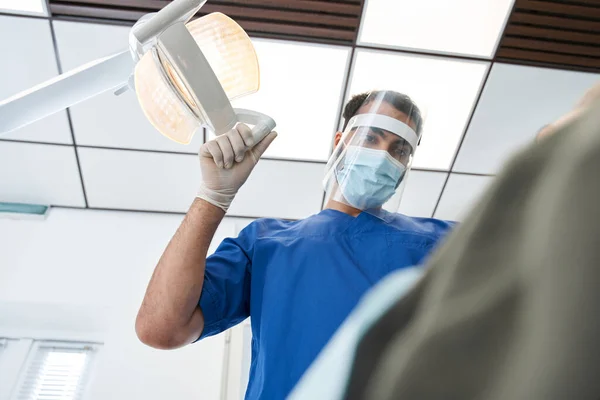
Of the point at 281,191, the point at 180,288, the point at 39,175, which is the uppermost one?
the point at 281,191

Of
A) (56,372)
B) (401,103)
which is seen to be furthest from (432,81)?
(56,372)

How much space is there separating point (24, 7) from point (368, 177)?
170 cm

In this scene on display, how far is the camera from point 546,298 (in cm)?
19

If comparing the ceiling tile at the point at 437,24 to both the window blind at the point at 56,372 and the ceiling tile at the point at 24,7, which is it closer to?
the ceiling tile at the point at 24,7

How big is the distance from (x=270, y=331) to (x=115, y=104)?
5.64ft

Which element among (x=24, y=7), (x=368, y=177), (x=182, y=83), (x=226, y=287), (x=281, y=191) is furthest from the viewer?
(x=281, y=191)

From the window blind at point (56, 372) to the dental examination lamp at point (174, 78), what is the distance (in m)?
Result: 1.82

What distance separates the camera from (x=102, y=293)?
243 centimetres

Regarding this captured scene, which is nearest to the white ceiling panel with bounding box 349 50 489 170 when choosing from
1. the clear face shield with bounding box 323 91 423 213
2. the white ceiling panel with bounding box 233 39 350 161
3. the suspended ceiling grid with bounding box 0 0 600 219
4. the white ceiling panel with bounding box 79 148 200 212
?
the suspended ceiling grid with bounding box 0 0 600 219

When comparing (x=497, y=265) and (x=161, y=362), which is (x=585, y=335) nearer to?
(x=497, y=265)

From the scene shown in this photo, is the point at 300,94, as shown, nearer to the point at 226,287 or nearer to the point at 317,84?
the point at 317,84

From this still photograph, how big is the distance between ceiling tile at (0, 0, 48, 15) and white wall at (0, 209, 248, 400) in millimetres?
1276

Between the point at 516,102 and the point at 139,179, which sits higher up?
the point at 516,102

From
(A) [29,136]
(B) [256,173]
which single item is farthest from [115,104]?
(B) [256,173]
